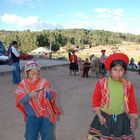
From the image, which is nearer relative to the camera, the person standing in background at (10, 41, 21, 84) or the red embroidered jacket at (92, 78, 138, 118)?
the red embroidered jacket at (92, 78, 138, 118)

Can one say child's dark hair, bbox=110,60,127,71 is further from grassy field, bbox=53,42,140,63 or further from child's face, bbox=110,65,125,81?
grassy field, bbox=53,42,140,63

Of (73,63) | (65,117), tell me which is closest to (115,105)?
(65,117)

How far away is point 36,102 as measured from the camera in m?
5.26

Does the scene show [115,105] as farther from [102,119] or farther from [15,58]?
[15,58]

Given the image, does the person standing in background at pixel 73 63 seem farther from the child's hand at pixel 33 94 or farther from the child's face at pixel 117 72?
the child's face at pixel 117 72

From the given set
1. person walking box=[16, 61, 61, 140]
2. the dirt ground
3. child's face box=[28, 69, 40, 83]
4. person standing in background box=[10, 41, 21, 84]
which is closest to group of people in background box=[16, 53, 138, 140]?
person walking box=[16, 61, 61, 140]

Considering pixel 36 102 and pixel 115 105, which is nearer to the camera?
pixel 115 105

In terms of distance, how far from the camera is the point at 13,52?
1488cm

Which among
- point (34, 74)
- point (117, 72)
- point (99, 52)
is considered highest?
point (117, 72)

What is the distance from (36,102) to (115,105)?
1.10 metres

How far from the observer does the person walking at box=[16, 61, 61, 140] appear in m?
5.25

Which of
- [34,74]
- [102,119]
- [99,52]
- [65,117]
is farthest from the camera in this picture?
[99,52]

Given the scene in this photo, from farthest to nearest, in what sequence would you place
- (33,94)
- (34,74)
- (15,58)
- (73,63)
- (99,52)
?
(99,52) → (73,63) → (15,58) → (34,74) → (33,94)

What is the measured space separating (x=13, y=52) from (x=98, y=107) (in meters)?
10.5
